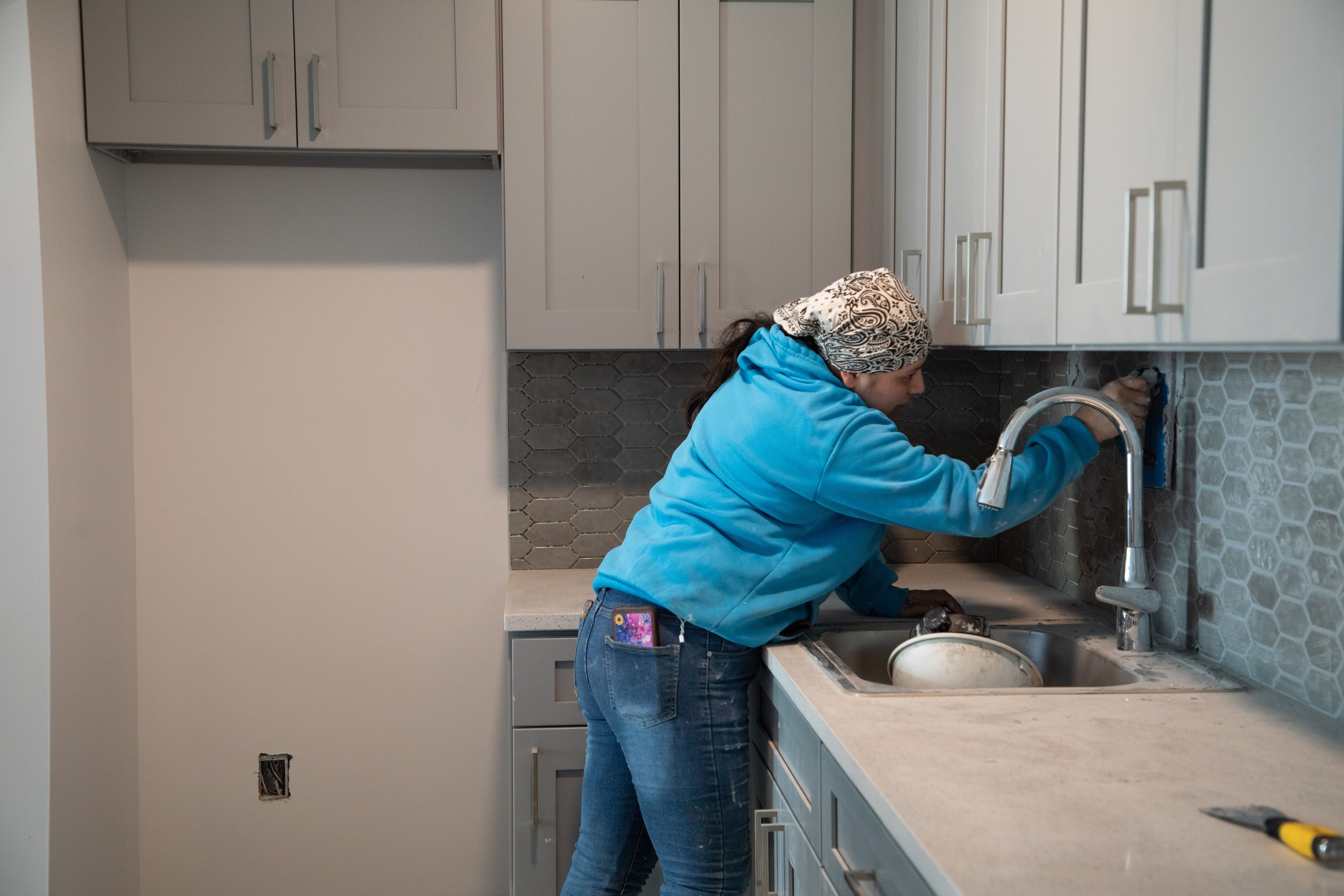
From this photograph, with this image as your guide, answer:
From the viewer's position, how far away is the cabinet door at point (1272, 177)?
81 cm

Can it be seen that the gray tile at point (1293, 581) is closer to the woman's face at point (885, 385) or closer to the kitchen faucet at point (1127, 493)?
the kitchen faucet at point (1127, 493)

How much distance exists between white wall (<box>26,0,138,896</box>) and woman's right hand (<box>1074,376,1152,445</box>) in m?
1.86

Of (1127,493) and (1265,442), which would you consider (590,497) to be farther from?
(1265,442)

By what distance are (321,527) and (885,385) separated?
4.77ft

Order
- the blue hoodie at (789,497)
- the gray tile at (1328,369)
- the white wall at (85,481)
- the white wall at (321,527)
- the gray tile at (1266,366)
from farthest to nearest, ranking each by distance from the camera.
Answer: the white wall at (321,527), the white wall at (85,481), the blue hoodie at (789,497), the gray tile at (1266,366), the gray tile at (1328,369)

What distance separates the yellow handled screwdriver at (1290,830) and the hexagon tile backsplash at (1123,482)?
375 mm

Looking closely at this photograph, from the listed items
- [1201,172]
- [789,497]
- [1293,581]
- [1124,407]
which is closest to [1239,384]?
[1124,407]

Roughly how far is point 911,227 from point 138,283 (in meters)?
1.72

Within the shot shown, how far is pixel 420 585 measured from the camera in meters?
2.43

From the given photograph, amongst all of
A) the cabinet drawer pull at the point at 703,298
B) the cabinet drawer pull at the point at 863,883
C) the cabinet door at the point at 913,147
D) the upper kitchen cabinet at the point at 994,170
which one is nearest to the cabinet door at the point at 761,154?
the cabinet drawer pull at the point at 703,298

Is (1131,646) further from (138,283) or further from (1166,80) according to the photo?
(138,283)

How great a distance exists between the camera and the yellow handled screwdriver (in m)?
0.82

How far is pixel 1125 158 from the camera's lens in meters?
1.13

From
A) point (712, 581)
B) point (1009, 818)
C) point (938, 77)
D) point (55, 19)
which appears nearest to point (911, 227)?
point (938, 77)
